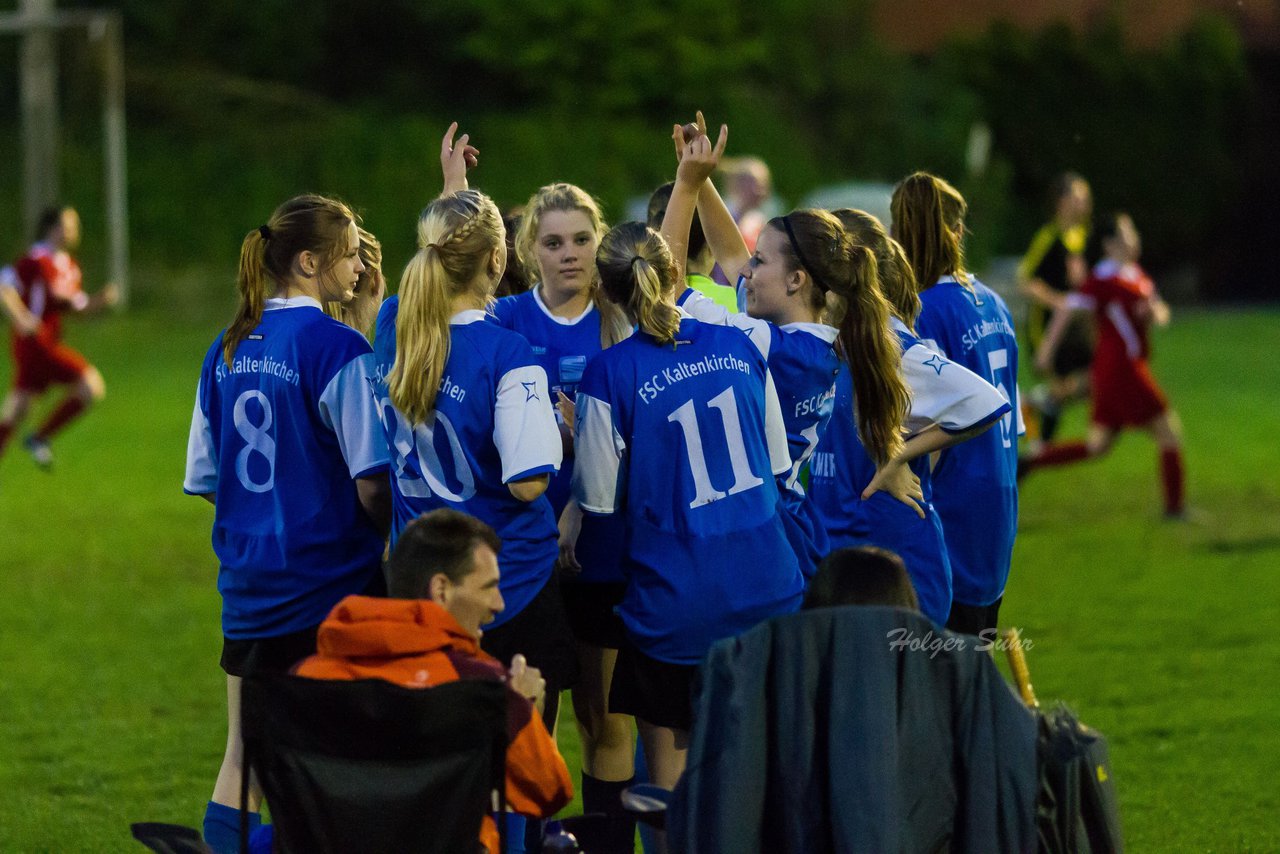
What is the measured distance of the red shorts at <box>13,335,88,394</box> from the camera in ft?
47.1

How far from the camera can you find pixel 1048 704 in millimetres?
6836

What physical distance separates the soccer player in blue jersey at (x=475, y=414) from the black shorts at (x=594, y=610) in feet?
1.21

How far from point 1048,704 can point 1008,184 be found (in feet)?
115

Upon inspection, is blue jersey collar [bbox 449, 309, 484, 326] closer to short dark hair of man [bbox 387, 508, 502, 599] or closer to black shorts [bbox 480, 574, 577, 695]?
short dark hair of man [bbox 387, 508, 502, 599]

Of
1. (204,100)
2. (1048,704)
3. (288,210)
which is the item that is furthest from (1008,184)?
(288,210)

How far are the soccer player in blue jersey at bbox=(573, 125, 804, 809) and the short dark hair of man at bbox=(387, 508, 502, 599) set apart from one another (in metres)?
0.47

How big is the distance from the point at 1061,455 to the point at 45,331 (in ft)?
26.8

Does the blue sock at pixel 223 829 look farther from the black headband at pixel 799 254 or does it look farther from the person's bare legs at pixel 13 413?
the person's bare legs at pixel 13 413

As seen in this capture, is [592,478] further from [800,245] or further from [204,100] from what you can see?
[204,100]

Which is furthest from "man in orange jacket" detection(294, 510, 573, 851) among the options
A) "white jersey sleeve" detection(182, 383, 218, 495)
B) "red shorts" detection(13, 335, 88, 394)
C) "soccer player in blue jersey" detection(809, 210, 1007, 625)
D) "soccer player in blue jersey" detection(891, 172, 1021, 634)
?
"red shorts" detection(13, 335, 88, 394)

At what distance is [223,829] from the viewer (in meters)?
4.56

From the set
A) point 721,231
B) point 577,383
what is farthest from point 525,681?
point 721,231

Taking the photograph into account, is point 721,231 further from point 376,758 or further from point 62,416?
point 62,416

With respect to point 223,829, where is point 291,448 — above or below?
above
